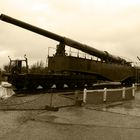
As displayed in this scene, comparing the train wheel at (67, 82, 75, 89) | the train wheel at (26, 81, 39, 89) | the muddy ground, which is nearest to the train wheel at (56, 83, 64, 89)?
the train wheel at (67, 82, 75, 89)

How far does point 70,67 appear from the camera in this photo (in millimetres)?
20719

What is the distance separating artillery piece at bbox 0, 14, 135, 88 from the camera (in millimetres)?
19031

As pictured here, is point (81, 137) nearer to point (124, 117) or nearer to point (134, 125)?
point (134, 125)

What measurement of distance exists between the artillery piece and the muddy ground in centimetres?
624

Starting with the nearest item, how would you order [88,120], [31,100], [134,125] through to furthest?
[134,125] < [88,120] < [31,100]

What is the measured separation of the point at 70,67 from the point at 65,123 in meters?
11.5

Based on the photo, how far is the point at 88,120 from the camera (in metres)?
10.0

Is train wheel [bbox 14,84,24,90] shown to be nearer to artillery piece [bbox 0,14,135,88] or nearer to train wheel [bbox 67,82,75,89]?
artillery piece [bbox 0,14,135,88]

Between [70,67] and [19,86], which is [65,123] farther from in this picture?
[70,67]

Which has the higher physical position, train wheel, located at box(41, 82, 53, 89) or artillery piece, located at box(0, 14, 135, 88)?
artillery piece, located at box(0, 14, 135, 88)

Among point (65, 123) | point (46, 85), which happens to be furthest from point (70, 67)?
point (65, 123)

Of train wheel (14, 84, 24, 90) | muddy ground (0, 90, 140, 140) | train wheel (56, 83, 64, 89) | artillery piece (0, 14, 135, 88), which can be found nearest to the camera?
muddy ground (0, 90, 140, 140)

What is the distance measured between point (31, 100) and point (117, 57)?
1425cm

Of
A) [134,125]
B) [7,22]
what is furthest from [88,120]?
[7,22]
